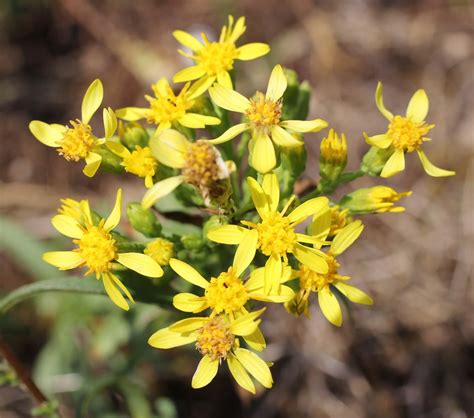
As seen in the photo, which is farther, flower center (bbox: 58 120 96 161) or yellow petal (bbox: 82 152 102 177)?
flower center (bbox: 58 120 96 161)

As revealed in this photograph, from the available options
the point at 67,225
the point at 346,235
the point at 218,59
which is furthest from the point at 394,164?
the point at 67,225

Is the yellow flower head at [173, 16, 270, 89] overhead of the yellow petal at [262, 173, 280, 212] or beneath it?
overhead

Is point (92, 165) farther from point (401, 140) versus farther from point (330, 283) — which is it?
point (401, 140)

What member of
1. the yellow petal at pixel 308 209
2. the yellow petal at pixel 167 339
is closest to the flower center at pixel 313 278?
the yellow petal at pixel 308 209

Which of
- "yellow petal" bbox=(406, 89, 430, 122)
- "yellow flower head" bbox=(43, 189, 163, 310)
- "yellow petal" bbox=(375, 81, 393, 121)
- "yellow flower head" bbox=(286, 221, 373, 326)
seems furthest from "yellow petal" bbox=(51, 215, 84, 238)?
"yellow petal" bbox=(406, 89, 430, 122)

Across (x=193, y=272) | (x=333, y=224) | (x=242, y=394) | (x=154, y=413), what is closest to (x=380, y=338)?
(x=242, y=394)

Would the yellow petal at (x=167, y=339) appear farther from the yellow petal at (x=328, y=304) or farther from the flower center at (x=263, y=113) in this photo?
the flower center at (x=263, y=113)

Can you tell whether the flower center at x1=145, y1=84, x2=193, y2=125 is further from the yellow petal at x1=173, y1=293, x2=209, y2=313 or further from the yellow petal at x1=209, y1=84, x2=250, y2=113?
the yellow petal at x1=173, y1=293, x2=209, y2=313
